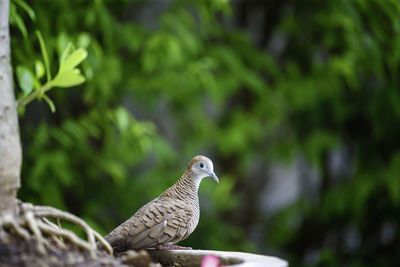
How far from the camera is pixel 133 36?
304 cm

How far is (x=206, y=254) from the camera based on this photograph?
1218mm

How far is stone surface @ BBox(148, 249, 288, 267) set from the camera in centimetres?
110

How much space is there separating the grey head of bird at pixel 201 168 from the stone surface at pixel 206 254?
0.19 m

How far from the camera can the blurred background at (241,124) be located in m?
2.84

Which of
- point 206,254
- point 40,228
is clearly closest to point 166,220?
point 206,254

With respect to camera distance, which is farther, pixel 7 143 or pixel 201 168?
pixel 201 168

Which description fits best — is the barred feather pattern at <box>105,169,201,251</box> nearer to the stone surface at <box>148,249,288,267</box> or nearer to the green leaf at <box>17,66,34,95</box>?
the stone surface at <box>148,249,288,267</box>

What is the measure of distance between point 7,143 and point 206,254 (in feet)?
1.69

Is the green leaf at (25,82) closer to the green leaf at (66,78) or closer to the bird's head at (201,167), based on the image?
the green leaf at (66,78)

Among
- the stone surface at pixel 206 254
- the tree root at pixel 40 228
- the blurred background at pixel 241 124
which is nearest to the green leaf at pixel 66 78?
the tree root at pixel 40 228

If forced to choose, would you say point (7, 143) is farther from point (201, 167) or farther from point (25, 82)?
point (201, 167)

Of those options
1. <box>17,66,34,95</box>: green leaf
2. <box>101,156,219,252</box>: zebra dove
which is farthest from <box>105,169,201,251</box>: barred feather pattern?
<box>17,66,34,95</box>: green leaf

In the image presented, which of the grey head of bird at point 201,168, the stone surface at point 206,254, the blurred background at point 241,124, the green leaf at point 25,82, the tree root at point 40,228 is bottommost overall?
the tree root at point 40,228

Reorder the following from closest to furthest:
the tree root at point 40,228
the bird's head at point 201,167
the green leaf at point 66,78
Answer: the tree root at point 40,228 < the green leaf at point 66,78 < the bird's head at point 201,167
